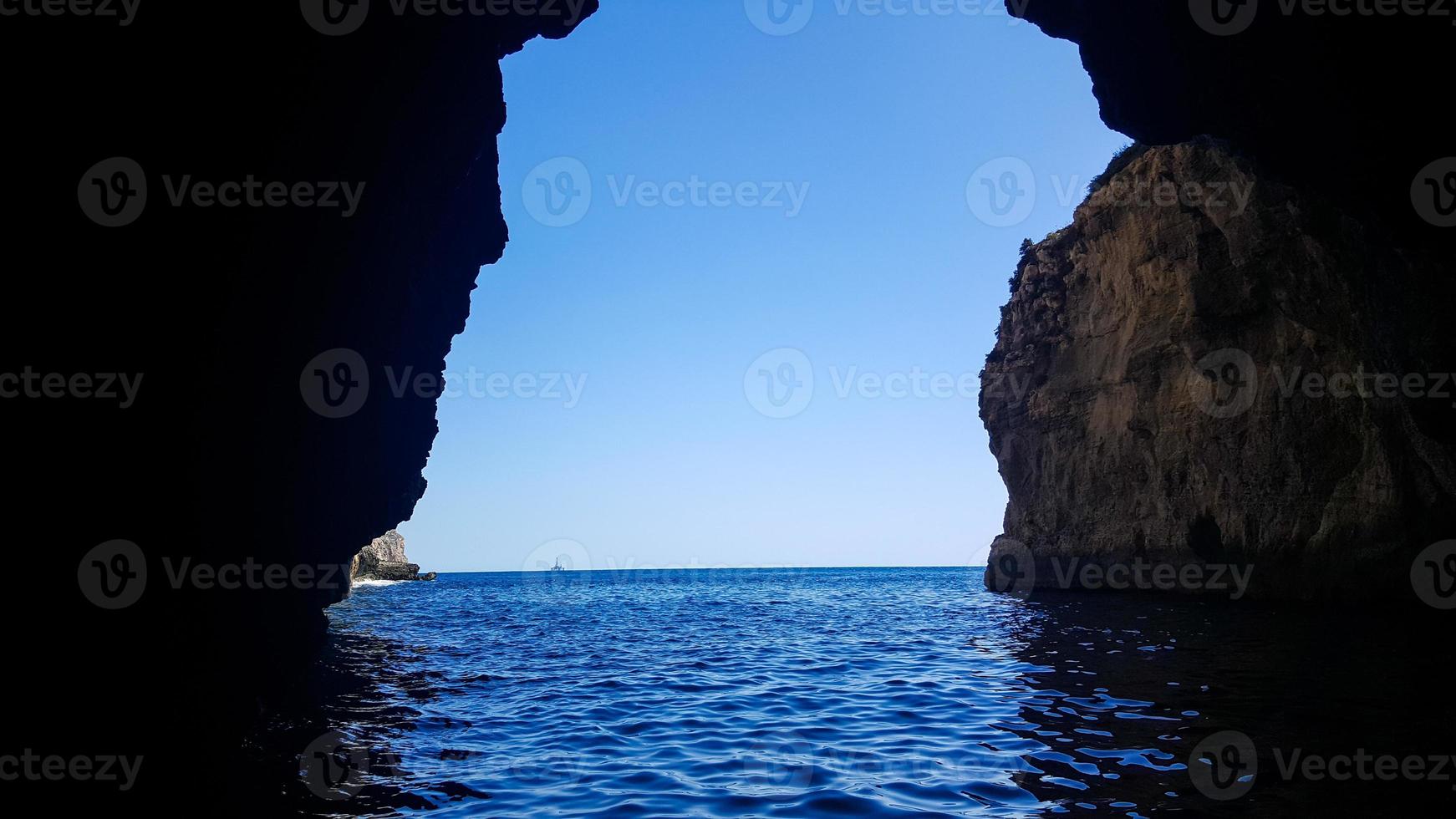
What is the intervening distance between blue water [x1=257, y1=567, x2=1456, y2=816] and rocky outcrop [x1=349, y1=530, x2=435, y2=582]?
73.0 metres

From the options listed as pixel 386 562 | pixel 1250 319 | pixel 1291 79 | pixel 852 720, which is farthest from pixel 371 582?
pixel 1291 79

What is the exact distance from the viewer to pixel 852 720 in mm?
10172

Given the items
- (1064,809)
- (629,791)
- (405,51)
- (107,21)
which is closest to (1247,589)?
(1064,809)

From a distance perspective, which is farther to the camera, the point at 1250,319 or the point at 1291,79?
the point at 1250,319

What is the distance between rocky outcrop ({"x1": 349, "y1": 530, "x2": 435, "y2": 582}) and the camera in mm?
85375

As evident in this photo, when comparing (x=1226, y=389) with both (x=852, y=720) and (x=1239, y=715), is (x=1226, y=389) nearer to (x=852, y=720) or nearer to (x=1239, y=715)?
(x=1239, y=715)

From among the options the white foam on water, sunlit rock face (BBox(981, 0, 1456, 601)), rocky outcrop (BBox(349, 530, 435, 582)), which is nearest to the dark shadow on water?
sunlit rock face (BBox(981, 0, 1456, 601))

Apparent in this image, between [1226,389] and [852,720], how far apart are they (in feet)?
95.7

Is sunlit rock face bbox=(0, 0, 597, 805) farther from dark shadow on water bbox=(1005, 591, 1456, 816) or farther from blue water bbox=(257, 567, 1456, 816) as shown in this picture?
dark shadow on water bbox=(1005, 591, 1456, 816)

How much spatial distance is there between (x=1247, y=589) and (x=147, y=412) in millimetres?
35042

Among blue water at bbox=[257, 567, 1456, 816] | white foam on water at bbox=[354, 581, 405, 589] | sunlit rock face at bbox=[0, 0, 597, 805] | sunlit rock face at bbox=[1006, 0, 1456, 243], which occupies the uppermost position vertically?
sunlit rock face at bbox=[1006, 0, 1456, 243]

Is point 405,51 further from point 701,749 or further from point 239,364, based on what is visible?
point 701,749

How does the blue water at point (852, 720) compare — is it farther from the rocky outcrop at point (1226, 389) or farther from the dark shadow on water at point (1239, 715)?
the rocky outcrop at point (1226, 389)

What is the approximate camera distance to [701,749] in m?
8.77
